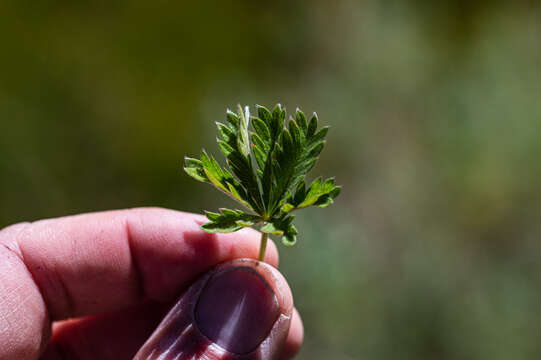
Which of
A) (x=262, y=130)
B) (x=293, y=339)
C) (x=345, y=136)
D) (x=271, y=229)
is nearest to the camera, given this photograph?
(x=271, y=229)

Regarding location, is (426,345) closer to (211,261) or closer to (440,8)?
(211,261)

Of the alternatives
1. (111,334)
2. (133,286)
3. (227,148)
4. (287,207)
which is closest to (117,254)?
(133,286)

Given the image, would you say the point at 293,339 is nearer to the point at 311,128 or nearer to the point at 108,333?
the point at 108,333

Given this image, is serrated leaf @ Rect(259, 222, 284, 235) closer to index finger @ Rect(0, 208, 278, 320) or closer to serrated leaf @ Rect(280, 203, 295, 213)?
serrated leaf @ Rect(280, 203, 295, 213)

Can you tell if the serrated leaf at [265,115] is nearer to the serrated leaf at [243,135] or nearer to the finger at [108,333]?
the serrated leaf at [243,135]

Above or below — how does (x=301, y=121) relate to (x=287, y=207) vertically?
above

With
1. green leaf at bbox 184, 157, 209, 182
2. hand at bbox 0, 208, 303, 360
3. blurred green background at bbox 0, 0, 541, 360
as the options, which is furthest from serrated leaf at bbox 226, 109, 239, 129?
blurred green background at bbox 0, 0, 541, 360
